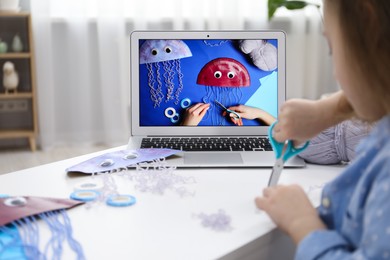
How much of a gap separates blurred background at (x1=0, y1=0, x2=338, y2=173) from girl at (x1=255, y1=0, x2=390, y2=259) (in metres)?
2.79

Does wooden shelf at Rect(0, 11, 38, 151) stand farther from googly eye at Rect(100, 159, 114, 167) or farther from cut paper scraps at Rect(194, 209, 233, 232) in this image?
cut paper scraps at Rect(194, 209, 233, 232)

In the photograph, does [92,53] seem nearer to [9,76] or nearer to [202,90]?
[9,76]

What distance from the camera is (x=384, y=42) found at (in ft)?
1.63

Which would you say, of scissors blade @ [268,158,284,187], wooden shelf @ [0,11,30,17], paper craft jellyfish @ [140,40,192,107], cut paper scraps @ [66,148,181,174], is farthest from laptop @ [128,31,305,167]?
wooden shelf @ [0,11,30,17]

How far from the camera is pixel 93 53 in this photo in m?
3.36

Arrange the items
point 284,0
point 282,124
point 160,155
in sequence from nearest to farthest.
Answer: point 282,124, point 160,155, point 284,0

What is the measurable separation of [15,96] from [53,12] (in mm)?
566

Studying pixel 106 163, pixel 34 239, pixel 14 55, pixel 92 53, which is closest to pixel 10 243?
pixel 34 239

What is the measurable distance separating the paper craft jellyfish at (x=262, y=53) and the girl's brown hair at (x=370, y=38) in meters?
0.73

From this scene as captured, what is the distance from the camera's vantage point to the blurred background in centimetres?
326

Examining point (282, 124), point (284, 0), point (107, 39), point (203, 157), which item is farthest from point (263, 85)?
point (107, 39)

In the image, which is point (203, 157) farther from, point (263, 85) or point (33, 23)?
point (33, 23)

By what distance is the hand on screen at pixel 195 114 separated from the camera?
124 centimetres

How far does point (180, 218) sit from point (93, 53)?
9.05 feet
